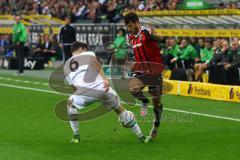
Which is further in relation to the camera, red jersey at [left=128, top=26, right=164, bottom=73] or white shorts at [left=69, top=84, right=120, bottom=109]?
red jersey at [left=128, top=26, right=164, bottom=73]

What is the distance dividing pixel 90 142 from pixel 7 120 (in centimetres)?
335

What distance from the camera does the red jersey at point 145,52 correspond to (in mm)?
12312

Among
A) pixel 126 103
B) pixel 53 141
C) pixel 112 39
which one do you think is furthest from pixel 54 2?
pixel 53 141

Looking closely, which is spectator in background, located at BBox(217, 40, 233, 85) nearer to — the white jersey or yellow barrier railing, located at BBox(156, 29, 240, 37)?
yellow barrier railing, located at BBox(156, 29, 240, 37)

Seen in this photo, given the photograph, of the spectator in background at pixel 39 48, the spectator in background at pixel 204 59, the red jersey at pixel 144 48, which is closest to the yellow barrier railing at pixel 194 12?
the spectator in background at pixel 204 59

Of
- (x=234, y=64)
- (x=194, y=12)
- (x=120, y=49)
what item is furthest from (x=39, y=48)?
(x=234, y=64)

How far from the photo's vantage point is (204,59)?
73.9ft

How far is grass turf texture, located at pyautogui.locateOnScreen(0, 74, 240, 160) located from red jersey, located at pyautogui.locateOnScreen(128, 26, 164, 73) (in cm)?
126

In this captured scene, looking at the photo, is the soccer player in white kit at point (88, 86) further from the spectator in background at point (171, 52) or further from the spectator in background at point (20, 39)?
the spectator in background at point (20, 39)

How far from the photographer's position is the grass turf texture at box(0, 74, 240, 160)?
10828 millimetres

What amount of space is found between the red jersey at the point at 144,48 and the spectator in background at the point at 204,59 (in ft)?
30.6

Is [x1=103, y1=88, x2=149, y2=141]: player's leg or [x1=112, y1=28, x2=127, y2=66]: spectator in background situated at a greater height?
[x1=103, y1=88, x2=149, y2=141]: player's leg

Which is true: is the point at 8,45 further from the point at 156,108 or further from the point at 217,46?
the point at 156,108

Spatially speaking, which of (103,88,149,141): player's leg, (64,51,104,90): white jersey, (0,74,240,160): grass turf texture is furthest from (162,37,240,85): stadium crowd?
(64,51,104,90): white jersey
